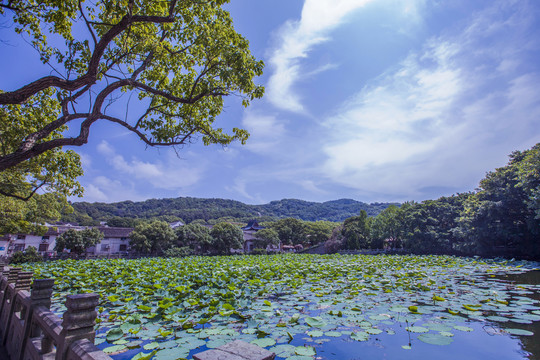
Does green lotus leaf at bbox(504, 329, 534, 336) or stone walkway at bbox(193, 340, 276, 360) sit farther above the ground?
stone walkway at bbox(193, 340, 276, 360)

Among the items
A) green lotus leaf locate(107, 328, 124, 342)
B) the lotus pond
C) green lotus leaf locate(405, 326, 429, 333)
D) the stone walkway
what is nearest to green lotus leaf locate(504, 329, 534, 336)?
the lotus pond

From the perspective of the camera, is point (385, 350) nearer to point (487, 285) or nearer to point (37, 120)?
point (487, 285)

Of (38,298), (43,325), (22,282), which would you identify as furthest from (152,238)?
(43,325)

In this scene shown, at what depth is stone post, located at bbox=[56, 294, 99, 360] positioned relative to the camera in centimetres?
187

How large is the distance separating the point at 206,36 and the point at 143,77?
98.8 inches

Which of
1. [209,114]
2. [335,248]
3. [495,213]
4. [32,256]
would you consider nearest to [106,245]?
[32,256]

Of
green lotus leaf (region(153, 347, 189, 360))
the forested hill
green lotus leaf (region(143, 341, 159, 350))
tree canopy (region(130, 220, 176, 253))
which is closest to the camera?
green lotus leaf (region(153, 347, 189, 360))

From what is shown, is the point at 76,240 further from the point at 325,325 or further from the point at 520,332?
the point at 520,332

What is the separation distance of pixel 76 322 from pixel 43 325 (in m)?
0.95

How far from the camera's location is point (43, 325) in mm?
2432

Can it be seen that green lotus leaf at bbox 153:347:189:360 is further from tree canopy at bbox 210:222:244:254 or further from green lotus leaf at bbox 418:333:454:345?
tree canopy at bbox 210:222:244:254

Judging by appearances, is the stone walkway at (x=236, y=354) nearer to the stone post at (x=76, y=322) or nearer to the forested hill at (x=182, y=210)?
the stone post at (x=76, y=322)

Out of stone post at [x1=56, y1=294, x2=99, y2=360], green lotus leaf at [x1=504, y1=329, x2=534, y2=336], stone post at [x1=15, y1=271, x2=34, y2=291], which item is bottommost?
green lotus leaf at [x1=504, y1=329, x2=534, y2=336]

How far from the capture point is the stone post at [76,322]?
6.13 ft
